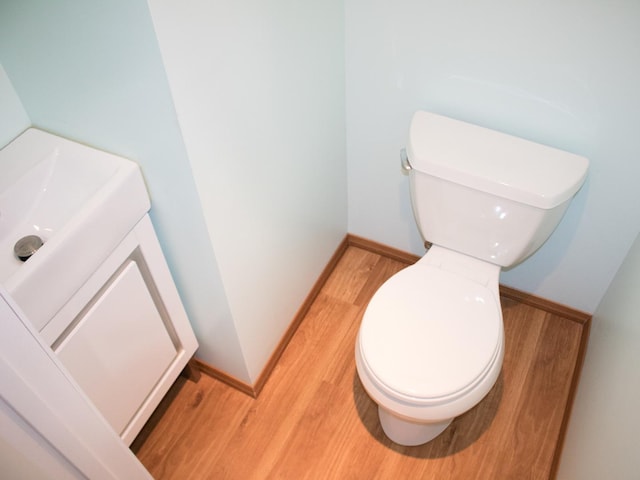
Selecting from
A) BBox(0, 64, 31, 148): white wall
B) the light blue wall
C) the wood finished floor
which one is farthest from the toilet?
BBox(0, 64, 31, 148): white wall

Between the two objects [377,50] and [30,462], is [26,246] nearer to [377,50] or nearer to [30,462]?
[30,462]

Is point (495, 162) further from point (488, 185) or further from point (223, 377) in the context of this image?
point (223, 377)

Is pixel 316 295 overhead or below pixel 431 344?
below

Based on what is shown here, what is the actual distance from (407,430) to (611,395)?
21.9 inches

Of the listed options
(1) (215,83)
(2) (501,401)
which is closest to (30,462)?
(1) (215,83)

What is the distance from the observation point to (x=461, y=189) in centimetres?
147

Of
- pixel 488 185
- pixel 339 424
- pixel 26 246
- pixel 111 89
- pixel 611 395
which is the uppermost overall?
pixel 111 89

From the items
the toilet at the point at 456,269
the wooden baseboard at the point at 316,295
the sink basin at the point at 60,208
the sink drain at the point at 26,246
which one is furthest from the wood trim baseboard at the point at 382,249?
the sink drain at the point at 26,246

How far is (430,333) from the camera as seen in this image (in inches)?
56.2

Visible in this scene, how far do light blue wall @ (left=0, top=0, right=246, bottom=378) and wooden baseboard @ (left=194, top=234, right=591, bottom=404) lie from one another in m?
0.57

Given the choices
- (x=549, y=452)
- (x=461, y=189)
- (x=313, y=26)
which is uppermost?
(x=313, y=26)

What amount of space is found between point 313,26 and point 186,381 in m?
1.21

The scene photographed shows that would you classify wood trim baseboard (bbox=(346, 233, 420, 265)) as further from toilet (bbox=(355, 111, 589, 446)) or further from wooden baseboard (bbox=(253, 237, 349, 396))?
toilet (bbox=(355, 111, 589, 446))

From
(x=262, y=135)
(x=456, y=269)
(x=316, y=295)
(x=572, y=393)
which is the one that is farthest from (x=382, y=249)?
(x=262, y=135)
